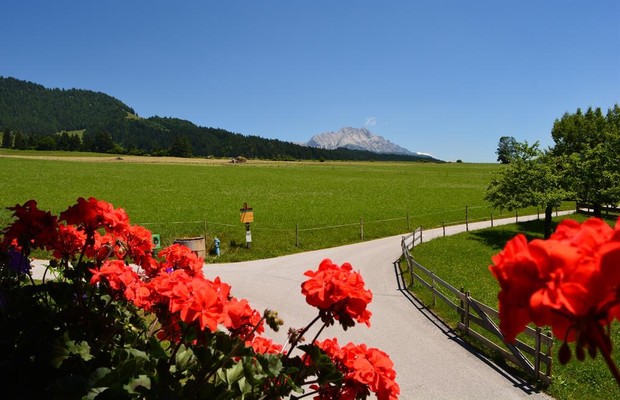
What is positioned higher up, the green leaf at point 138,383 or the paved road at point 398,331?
the green leaf at point 138,383

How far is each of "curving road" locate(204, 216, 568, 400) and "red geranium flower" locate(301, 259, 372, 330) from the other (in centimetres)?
629

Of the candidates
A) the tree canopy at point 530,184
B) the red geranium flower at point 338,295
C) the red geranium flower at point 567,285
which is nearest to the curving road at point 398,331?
the red geranium flower at point 338,295

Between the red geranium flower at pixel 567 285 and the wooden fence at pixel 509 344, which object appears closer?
the red geranium flower at pixel 567 285

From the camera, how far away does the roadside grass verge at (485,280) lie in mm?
8055

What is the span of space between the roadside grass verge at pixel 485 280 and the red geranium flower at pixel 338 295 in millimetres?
4270

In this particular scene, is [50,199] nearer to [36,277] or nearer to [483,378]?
[36,277]

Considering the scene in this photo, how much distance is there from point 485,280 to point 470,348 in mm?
7534

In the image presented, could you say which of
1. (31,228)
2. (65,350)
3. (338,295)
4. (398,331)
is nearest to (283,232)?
(398,331)

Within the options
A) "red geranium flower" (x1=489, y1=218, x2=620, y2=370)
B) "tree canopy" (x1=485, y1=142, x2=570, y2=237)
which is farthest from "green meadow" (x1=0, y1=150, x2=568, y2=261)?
"red geranium flower" (x1=489, y1=218, x2=620, y2=370)

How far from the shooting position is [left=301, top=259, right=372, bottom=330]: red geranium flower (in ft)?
7.77

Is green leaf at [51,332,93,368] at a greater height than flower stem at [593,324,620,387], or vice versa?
flower stem at [593,324,620,387]

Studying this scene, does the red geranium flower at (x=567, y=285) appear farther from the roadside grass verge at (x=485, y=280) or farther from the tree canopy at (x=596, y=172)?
the tree canopy at (x=596, y=172)

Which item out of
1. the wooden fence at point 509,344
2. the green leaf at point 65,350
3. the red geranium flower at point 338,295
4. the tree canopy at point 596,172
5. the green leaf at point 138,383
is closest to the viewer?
the green leaf at point 138,383

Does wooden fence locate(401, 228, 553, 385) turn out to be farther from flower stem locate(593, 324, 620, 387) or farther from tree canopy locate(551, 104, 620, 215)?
tree canopy locate(551, 104, 620, 215)
